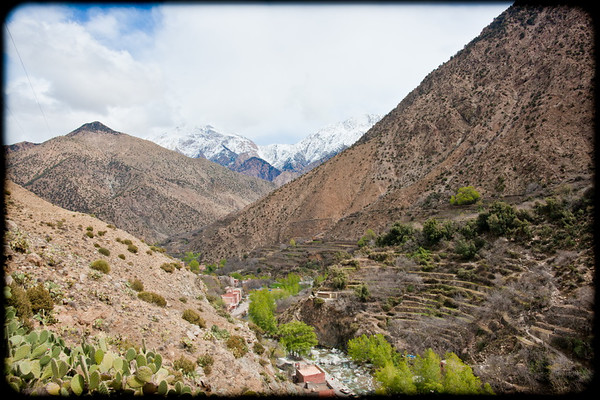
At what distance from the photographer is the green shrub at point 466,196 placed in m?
28.6

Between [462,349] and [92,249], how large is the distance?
15.5 m

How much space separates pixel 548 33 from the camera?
39656 millimetres

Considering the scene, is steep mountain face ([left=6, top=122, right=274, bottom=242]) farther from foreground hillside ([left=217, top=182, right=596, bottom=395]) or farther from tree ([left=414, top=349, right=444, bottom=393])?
tree ([left=414, top=349, right=444, bottom=393])

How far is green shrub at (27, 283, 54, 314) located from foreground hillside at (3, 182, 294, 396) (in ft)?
0.37

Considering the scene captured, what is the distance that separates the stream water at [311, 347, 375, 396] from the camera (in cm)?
1618

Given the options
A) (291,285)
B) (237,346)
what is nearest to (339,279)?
(291,285)

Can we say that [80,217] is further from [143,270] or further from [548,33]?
[548,33]

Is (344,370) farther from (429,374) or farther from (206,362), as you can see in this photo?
(206,362)

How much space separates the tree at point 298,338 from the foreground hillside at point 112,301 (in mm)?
10905

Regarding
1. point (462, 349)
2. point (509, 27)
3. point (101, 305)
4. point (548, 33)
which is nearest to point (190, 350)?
point (101, 305)

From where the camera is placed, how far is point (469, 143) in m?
39.2

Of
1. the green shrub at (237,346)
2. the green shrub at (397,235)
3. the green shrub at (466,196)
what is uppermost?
the green shrub at (466,196)

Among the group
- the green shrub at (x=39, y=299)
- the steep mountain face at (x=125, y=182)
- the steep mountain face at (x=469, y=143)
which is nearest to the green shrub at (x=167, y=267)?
the green shrub at (x=39, y=299)

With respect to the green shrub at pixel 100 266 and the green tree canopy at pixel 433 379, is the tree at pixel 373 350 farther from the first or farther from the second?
the green shrub at pixel 100 266
